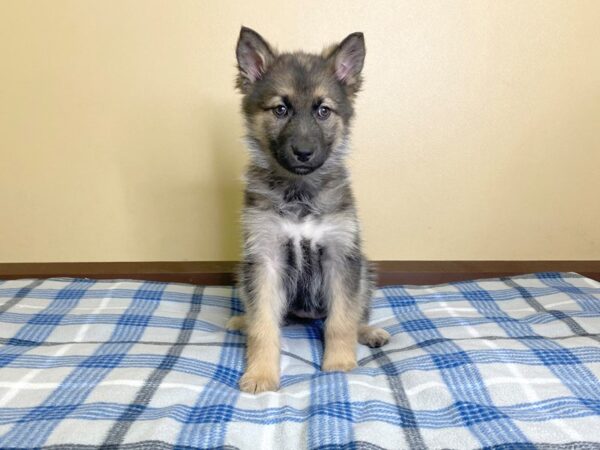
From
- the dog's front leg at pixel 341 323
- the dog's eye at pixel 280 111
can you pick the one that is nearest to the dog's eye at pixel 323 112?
the dog's eye at pixel 280 111

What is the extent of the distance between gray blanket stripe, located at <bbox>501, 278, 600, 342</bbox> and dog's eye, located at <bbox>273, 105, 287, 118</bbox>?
1.48 m

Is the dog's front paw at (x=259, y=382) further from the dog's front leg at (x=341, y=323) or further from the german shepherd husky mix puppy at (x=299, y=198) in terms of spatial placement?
the dog's front leg at (x=341, y=323)

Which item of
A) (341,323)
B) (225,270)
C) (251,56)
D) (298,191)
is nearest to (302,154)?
(298,191)

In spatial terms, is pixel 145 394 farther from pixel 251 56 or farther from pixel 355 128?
pixel 355 128

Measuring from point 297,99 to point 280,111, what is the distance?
3.4 inches

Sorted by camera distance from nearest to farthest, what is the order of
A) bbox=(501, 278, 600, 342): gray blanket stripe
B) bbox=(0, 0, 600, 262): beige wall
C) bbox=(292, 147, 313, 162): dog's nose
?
bbox=(292, 147, 313, 162): dog's nose
bbox=(501, 278, 600, 342): gray blanket stripe
bbox=(0, 0, 600, 262): beige wall

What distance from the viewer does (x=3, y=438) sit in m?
1.28

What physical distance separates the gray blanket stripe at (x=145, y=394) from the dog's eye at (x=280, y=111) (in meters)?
0.99

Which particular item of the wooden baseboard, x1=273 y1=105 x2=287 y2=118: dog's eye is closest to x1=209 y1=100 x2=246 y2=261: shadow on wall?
the wooden baseboard

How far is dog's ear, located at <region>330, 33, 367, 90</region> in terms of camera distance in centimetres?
191

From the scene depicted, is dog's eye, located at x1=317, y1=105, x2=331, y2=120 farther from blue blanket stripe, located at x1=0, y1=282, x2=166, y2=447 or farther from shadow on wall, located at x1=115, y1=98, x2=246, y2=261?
blue blanket stripe, located at x1=0, y1=282, x2=166, y2=447

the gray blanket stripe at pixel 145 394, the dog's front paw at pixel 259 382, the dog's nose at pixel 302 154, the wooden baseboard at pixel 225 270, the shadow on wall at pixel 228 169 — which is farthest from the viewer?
the wooden baseboard at pixel 225 270

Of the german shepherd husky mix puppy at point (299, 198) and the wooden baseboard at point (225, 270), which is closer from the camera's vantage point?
the german shepherd husky mix puppy at point (299, 198)

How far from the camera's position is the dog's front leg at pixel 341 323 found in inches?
71.2
